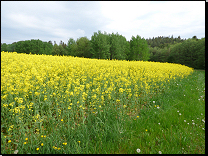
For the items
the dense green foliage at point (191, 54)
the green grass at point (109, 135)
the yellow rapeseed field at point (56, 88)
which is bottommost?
the green grass at point (109, 135)

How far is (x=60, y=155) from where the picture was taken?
2096 millimetres

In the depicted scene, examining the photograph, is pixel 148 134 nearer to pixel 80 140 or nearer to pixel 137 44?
pixel 80 140

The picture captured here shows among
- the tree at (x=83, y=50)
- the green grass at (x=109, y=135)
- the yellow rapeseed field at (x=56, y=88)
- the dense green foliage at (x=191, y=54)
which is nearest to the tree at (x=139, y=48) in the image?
the dense green foliage at (x=191, y=54)

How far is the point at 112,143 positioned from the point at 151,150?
2.83 ft

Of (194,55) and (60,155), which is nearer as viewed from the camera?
(60,155)

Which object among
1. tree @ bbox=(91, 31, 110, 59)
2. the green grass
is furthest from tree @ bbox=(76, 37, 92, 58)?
the green grass

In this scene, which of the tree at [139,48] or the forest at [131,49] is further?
the tree at [139,48]

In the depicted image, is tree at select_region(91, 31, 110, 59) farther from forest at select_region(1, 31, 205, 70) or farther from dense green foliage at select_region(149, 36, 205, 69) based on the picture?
dense green foliage at select_region(149, 36, 205, 69)

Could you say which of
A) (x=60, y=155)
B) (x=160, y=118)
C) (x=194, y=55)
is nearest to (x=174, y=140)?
(x=160, y=118)

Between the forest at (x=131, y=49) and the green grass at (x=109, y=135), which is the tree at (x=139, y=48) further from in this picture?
the green grass at (x=109, y=135)

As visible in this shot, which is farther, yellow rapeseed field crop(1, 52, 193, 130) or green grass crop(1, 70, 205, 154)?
yellow rapeseed field crop(1, 52, 193, 130)

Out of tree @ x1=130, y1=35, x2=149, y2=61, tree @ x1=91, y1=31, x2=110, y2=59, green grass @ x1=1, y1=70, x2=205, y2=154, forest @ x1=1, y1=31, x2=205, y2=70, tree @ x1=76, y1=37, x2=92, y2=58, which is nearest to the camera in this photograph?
green grass @ x1=1, y1=70, x2=205, y2=154

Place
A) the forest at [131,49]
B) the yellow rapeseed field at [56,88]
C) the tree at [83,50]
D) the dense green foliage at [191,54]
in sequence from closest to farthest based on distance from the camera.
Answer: the yellow rapeseed field at [56,88] → the forest at [131,49] → the dense green foliage at [191,54] → the tree at [83,50]

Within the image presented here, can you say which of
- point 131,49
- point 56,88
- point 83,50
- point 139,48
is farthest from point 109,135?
point 83,50
